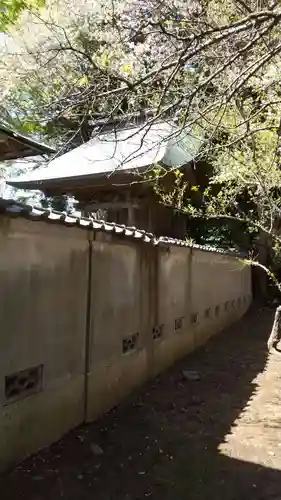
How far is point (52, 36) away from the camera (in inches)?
173

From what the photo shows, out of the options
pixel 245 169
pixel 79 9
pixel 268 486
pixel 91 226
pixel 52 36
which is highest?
pixel 79 9

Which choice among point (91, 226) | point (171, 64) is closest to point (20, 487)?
point (91, 226)

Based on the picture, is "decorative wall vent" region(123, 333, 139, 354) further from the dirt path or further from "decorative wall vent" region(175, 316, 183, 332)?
"decorative wall vent" region(175, 316, 183, 332)

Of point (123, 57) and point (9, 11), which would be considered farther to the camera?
point (9, 11)

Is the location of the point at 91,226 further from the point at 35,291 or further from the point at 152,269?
the point at 152,269

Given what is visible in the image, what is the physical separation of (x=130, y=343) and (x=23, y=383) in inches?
95.7

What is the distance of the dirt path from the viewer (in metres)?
3.70

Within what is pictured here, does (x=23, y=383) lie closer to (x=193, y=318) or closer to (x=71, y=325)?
(x=71, y=325)

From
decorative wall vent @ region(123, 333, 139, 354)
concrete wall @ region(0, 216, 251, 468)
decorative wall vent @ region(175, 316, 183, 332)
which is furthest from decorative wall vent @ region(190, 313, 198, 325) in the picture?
decorative wall vent @ region(123, 333, 139, 354)

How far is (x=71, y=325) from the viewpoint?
482 cm

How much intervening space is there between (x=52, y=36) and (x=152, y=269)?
3665 mm

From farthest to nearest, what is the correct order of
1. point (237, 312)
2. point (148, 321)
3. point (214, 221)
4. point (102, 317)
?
point (214, 221) → point (237, 312) → point (148, 321) → point (102, 317)

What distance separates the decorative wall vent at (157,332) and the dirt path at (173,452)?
0.60 metres

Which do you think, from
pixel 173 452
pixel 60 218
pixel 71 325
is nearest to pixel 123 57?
pixel 60 218
